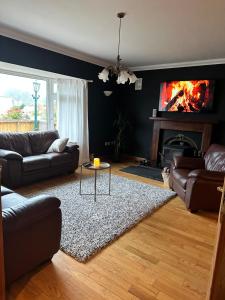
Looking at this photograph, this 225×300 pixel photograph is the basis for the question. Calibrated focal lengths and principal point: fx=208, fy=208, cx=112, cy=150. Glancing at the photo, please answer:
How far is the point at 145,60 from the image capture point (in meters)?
4.81

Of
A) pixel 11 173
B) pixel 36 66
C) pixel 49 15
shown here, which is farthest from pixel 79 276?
pixel 36 66

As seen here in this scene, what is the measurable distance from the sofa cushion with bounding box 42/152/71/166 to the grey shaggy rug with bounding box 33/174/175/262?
0.52 m

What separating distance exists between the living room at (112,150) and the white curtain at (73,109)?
0.02 m

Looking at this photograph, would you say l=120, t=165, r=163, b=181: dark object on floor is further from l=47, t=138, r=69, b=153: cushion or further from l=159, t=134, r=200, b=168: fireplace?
l=47, t=138, r=69, b=153: cushion

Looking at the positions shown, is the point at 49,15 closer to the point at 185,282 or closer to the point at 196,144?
the point at 185,282

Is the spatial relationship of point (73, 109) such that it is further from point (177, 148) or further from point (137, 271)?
point (137, 271)

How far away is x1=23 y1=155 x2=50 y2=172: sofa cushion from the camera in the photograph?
11.5 ft

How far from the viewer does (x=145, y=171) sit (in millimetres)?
4781

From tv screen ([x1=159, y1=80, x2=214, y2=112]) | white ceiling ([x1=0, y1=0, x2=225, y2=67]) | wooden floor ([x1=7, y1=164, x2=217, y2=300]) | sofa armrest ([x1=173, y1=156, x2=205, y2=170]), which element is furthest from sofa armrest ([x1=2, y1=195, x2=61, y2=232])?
tv screen ([x1=159, y1=80, x2=214, y2=112])

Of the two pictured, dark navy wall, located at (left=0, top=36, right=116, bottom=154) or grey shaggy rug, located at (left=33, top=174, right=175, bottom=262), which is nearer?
grey shaggy rug, located at (left=33, top=174, right=175, bottom=262)

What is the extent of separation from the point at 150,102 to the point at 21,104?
315 centimetres

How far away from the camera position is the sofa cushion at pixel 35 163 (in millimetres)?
3493

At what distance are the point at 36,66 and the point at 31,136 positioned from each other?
4.51ft

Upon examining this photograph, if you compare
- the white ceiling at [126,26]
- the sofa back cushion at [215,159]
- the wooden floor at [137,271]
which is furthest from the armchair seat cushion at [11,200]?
the sofa back cushion at [215,159]
